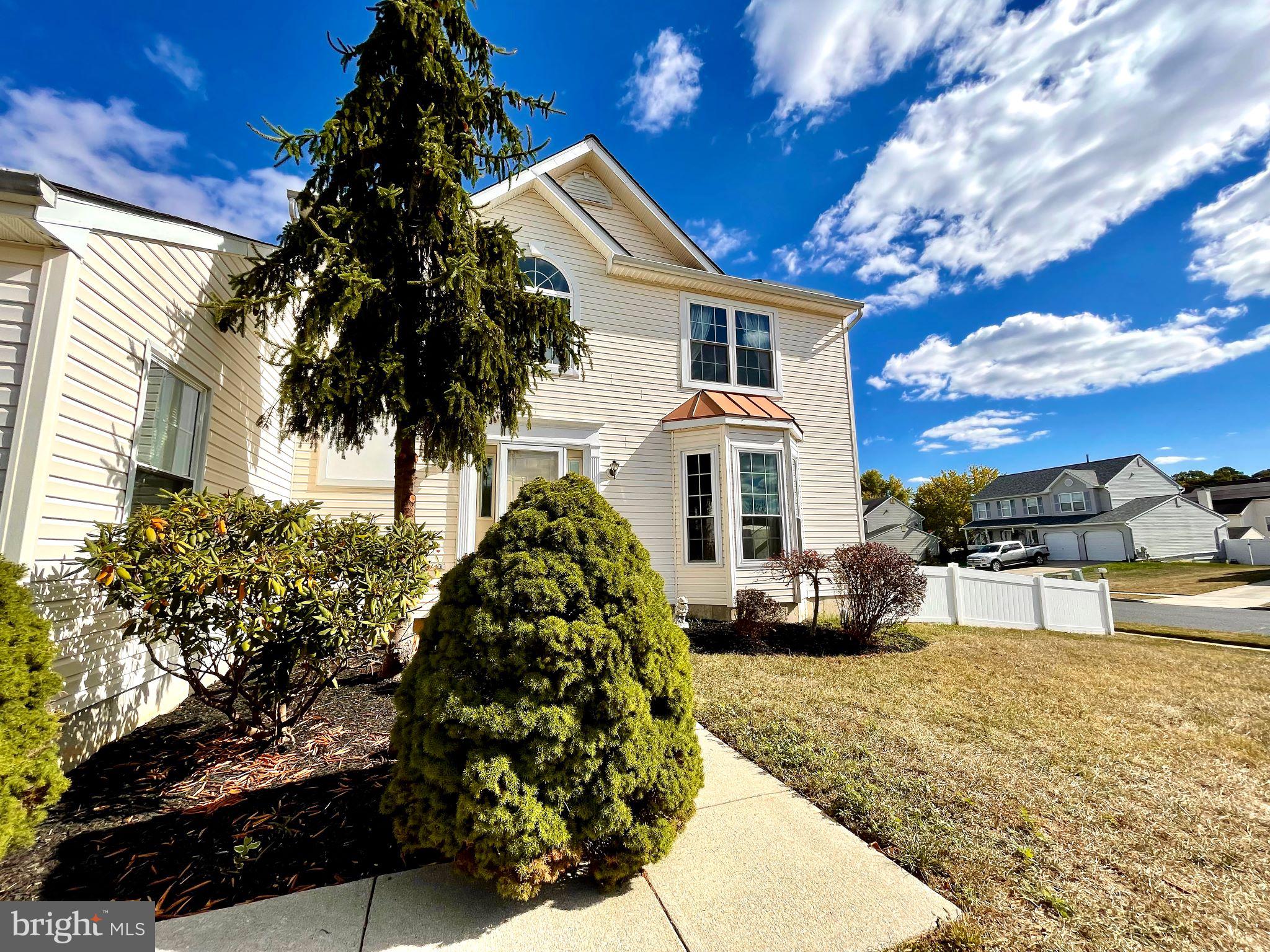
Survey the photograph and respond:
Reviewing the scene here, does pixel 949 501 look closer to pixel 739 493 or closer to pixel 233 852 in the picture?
pixel 739 493

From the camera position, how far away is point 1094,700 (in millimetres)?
5461

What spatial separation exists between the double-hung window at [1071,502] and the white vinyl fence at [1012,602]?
3236 centimetres

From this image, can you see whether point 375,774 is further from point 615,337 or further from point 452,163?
point 615,337

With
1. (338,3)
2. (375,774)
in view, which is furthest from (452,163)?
(375,774)

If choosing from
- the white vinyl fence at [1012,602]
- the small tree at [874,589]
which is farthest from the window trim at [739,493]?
the white vinyl fence at [1012,602]

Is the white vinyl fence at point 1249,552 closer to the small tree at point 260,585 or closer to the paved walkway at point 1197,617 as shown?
the paved walkway at point 1197,617

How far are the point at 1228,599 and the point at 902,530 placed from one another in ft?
73.9

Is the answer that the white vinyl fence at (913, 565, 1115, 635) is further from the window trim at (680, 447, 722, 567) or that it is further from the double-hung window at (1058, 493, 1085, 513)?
the double-hung window at (1058, 493, 1085, 513)

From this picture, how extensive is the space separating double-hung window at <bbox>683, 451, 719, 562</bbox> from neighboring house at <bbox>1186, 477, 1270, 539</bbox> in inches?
1822

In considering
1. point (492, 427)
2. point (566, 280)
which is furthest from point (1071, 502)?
point (492, 427)

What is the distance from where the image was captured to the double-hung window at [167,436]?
4.11 meters

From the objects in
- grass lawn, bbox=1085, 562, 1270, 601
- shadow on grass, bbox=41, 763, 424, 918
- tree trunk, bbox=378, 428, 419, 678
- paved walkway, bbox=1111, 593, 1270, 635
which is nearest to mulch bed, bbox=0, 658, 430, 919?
shadow on grass, bbox=41, 763, 424, 918

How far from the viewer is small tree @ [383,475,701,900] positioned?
2113 mm

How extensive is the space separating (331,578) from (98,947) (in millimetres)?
1827
